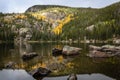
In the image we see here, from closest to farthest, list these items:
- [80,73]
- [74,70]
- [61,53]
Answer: [80,73] → [74,70] → [61,53]

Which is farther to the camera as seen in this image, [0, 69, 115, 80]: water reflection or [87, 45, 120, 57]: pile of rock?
[87, 45, 120, 57]: pile of rock

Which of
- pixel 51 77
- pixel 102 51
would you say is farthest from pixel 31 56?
pixel 51 77

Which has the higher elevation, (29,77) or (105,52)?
(105,52)

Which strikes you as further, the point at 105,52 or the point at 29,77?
the point at 105,52

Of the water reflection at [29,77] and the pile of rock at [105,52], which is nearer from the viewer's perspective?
the water reflection at [29,77]

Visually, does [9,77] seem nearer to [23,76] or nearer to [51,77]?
[23,76]

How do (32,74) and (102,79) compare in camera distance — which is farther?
(32,74)

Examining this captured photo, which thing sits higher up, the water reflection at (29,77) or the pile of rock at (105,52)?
the pile of rock at (105,52)

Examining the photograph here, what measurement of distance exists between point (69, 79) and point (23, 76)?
11687 millimetres

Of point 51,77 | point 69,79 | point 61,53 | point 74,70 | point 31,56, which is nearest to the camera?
point 69,79

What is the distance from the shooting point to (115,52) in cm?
9369

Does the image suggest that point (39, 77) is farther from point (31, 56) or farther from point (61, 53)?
point (61, 53)

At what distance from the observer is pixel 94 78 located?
4909cm

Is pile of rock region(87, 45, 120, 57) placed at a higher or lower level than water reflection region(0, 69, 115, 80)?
higher
